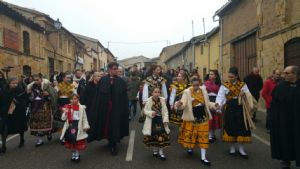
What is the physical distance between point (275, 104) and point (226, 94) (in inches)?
48.6

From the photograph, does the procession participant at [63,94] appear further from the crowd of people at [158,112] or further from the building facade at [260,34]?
the building facade at [260,34]

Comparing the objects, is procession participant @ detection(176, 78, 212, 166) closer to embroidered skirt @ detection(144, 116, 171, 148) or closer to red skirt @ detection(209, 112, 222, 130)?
embroidered skirt @ detection(144, 116, 171, 148)

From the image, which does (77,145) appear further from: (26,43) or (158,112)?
(26,43)

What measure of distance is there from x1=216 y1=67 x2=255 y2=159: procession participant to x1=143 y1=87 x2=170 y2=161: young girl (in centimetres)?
114

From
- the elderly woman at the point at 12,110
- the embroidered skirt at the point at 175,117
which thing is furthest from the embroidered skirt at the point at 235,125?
the elderly woman at the point at 12,110

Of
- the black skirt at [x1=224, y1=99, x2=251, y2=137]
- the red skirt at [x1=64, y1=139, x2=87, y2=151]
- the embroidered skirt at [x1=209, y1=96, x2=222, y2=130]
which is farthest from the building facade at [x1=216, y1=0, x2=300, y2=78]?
the red skirt at [x1=64, y1=139, x2=87, y2=151]

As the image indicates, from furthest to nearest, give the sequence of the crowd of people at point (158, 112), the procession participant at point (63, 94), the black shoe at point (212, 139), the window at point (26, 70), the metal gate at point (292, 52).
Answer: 1. the window at point (26, 70)
2. the metal gate at point (292, 52)
3. the procession participant at point (63, 94)
4. the black shoe at point (212, 139)
5. the crowd of people at point (158, 112)

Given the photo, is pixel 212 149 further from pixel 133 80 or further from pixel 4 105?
pixel 133 80

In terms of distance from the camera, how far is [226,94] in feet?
22.2

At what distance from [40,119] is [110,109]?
1.96m

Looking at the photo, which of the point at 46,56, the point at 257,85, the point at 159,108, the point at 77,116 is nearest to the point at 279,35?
the point at 257,85

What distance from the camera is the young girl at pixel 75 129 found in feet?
21.2

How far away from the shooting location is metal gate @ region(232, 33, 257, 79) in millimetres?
15956

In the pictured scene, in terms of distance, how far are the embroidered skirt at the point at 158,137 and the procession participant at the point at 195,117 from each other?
341 millimetres
